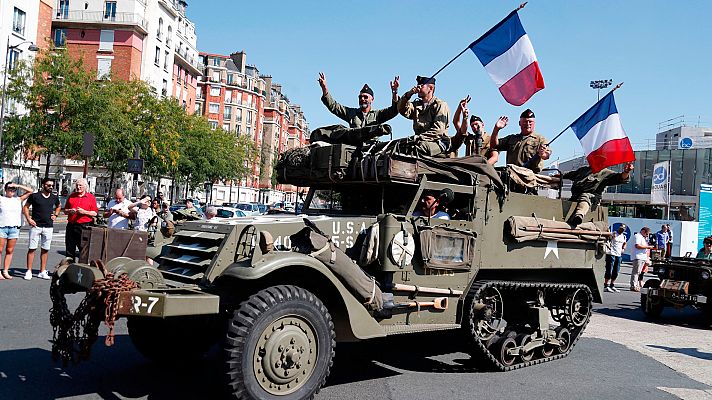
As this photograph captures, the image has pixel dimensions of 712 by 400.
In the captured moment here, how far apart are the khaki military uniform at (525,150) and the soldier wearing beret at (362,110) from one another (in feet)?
6.12

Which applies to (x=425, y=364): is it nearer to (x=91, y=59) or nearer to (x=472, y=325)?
(x=472, y=325)

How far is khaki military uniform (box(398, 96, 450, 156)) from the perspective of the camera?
6891 mm

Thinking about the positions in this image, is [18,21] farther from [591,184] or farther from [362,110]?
[591,184]

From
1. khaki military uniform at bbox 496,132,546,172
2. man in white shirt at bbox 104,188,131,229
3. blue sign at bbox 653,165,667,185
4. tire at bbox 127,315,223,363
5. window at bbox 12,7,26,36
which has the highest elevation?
window at bbox 12,7,26,36

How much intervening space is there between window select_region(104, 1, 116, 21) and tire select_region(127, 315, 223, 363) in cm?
4860

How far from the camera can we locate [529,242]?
7.28 metres

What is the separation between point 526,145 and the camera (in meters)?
8.30

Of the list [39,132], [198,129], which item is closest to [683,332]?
[39,132]

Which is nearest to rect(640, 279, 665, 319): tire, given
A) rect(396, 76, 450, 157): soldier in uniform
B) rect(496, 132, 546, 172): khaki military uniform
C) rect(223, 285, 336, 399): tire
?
rect(496, 132, 546, 172): khaki military uniform

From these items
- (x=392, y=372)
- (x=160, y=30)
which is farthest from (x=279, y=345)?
(x=160, y=30)

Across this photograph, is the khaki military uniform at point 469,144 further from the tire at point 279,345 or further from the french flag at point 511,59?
the tire at point 279,345

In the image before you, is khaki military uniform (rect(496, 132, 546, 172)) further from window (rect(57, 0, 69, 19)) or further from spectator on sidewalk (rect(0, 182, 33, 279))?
window (rect(57, 0, 69, 19))

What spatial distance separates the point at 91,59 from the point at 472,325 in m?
49.7

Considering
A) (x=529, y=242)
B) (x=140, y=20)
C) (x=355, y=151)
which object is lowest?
(x=529, y=242)
